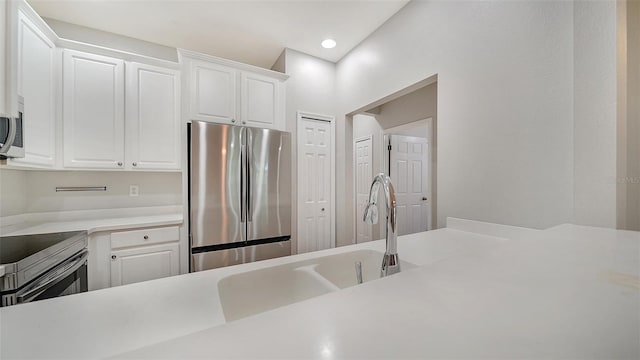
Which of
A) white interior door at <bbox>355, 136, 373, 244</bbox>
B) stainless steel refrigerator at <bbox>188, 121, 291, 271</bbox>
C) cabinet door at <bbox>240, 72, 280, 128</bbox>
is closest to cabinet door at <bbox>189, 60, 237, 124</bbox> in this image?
cabinet door at <bbox>240, 72, 280, 128</bbox>

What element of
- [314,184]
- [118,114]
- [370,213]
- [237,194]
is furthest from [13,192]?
[370,213]

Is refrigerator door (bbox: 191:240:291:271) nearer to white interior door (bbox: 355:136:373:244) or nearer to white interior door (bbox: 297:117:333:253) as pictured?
white interior door (bbox: 297:117:333:253)

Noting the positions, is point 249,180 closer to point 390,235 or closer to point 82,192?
point 82,192

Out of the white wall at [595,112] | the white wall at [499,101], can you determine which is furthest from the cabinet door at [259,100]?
the white wall at [595,112]

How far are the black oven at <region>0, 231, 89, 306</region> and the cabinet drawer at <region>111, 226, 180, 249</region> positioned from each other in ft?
0.63

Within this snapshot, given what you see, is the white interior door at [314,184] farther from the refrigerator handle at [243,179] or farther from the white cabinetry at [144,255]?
the white cabinetry at [144,255]

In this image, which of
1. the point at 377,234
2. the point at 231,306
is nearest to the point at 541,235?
the point at 231,306

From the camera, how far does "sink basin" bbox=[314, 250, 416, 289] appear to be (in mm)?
1048

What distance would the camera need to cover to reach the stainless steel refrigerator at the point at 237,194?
2105 mm

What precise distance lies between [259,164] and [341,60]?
5.77 feet

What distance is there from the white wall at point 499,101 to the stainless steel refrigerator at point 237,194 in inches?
56.9

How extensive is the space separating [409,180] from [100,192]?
3.82 meters

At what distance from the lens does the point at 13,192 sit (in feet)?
6.36

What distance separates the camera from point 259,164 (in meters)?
2.37
